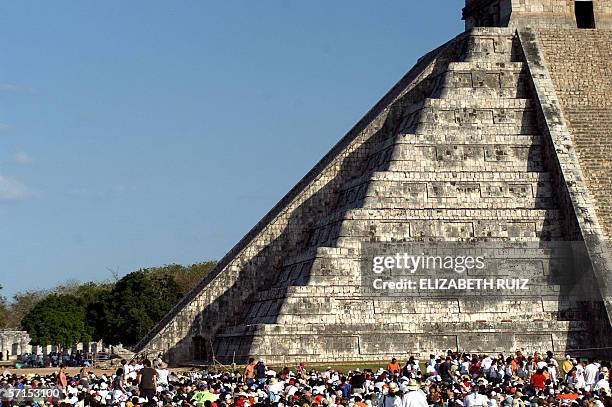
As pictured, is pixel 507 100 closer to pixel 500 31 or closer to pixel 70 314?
pixel 500 31

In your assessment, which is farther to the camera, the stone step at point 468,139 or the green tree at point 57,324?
the green tree at point 57,324

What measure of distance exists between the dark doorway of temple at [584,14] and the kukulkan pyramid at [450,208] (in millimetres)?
52

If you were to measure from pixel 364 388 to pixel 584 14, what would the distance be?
23.4 meters

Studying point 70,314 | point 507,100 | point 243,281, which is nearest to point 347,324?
point 243,281

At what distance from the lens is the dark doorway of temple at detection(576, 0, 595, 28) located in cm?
4350

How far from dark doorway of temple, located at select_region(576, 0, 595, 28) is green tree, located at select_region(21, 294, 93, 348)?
31196mm

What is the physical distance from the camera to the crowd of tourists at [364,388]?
68.6ft

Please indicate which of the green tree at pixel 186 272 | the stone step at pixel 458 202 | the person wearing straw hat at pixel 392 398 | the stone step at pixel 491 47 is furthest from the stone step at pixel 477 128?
the green tree at pixel 186 272

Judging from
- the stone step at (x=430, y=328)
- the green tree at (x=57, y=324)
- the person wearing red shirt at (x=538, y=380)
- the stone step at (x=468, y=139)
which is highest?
the stone step at (x=468, y=139)

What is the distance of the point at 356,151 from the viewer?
42.7 metres

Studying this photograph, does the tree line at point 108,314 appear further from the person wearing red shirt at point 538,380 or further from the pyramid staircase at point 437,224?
the person wearing red shirt at point 538,380

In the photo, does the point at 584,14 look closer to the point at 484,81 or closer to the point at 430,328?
the point at 484,81

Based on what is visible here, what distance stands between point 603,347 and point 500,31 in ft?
42.5

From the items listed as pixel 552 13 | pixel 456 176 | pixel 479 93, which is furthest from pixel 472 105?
pixel 552 13
